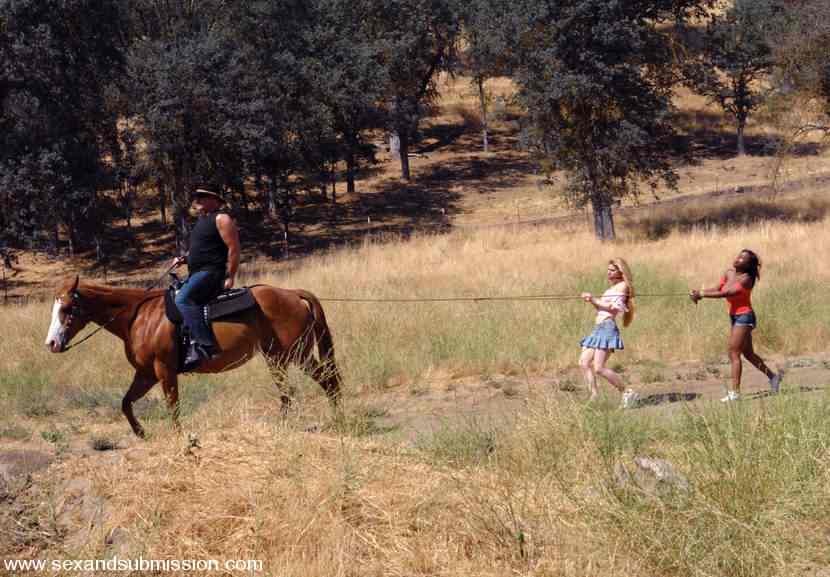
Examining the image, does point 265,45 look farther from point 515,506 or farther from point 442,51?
point 515,506

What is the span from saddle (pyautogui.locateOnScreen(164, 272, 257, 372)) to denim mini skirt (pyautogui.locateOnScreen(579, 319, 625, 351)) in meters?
3.91

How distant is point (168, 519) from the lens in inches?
251

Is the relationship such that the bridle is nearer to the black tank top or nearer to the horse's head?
the horse's head

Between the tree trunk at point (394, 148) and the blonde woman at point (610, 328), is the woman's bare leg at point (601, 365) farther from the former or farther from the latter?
the tree trunk at point (394, 148)

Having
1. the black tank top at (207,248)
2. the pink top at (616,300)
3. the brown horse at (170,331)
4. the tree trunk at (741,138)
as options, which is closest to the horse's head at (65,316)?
the brown horse at (170,331)

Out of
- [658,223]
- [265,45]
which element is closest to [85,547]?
[658,223]

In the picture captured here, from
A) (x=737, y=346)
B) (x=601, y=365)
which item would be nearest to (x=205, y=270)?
(x=601, y=365)

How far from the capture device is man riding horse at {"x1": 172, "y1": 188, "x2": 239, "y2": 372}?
971cm

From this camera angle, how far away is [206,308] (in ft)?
32.1

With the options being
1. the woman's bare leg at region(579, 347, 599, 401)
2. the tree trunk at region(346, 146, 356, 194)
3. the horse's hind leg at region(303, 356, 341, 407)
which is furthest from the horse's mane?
the tree trunk at region(346, 146, 356, 194)

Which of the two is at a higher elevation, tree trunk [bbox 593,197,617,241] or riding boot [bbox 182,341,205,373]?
riding boot [bbox 182,341,205,373]

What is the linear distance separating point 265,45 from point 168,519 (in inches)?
1528

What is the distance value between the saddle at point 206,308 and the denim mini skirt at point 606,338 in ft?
12.8

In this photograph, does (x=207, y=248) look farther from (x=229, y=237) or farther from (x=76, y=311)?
(x=76, y=311)
